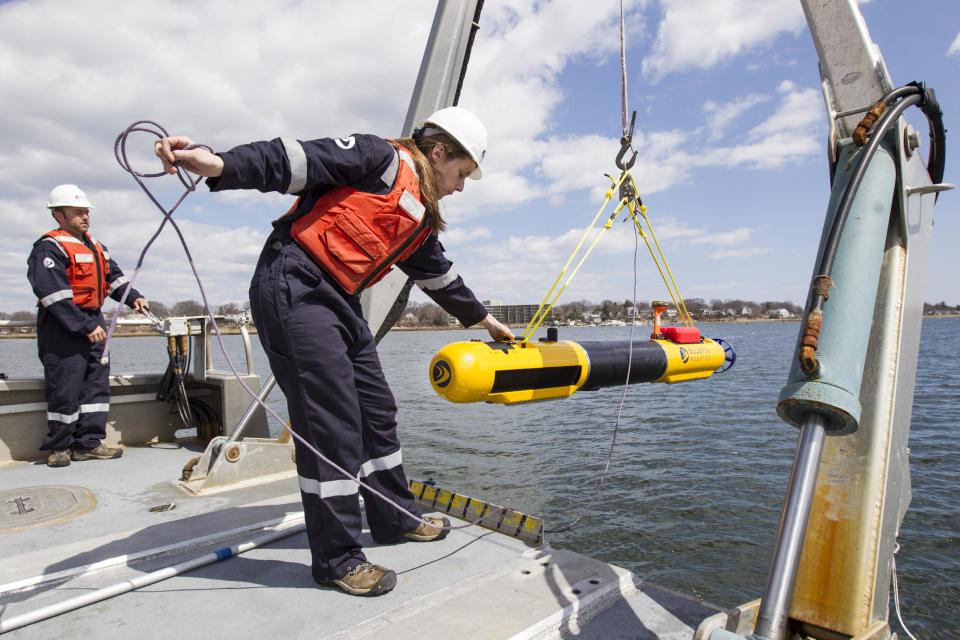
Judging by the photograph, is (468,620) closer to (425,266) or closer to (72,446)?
(425,266)

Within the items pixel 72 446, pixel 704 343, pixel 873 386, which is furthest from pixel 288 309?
pixel 72 446

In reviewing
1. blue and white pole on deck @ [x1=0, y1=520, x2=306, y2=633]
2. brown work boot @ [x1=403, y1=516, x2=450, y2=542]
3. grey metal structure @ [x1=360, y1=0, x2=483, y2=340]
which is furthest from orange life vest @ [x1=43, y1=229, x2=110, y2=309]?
brown work boot @ [x1=403, y1=516, x2=450, y2=542]

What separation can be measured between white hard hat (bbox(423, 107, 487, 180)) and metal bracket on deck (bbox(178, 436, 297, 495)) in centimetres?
231

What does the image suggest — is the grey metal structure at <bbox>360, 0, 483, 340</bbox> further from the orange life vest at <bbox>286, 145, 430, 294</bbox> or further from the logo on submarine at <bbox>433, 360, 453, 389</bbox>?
the orange life vest at <bbox>286, 145, 430, 294</bbox>

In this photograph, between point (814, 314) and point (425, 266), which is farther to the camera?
point (425, 266)

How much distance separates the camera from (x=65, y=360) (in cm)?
404

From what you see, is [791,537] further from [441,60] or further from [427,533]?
[441,60]

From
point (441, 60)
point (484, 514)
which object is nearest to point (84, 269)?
point (441, 60)

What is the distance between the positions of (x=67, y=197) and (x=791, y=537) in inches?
185

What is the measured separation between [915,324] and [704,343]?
1894 millimetres

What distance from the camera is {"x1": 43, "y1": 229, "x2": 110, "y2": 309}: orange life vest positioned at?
4.11 meters

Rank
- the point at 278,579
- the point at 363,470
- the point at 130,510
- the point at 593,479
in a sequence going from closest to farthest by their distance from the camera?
the point at 278,579, the point at 363,470, the point at 130,510, the point at 593,479

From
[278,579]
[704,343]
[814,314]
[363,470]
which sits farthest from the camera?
[704,343]

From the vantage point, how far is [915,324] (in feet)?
6.73
